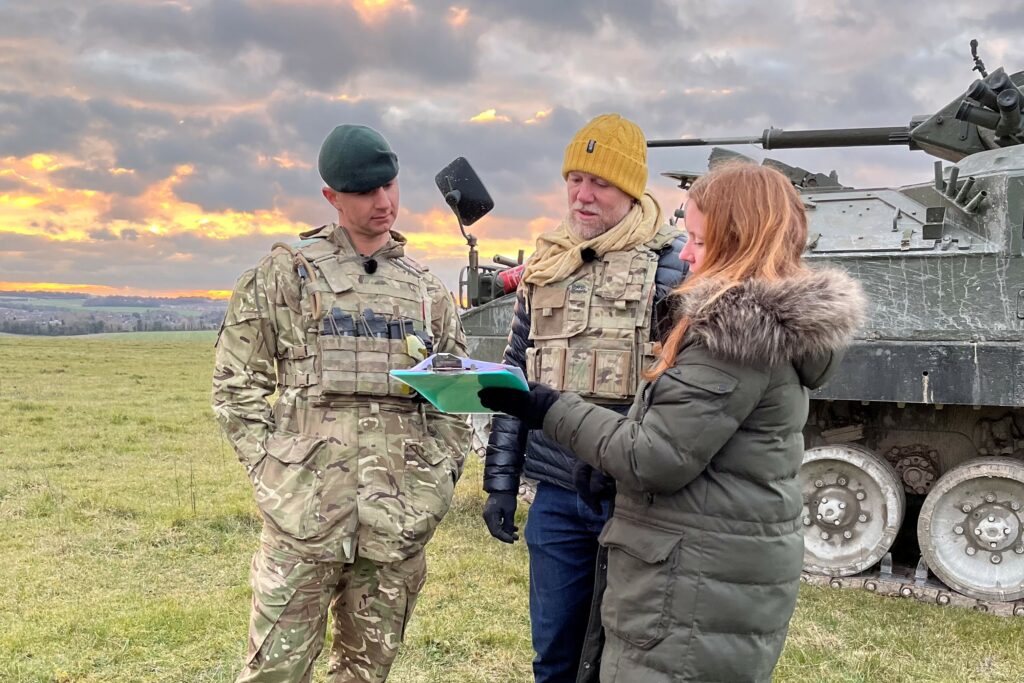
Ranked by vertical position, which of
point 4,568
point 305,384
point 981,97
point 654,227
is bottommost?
point 4,568

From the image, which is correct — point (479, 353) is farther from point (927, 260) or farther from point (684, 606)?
point (684, 606)

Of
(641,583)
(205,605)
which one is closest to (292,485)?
(641,583)

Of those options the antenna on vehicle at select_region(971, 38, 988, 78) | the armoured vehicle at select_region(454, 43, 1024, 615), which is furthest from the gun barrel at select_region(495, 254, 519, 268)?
the antenna on vehicle at select_region(971, 38, 988, 78)

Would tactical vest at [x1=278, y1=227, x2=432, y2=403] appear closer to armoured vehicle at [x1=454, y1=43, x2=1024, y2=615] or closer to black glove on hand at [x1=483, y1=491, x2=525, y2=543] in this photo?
black glove on hand at [x1=483, y1=491, x2=525, y2=543]

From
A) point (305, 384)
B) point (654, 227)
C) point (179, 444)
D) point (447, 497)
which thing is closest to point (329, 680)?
point (447, 497)

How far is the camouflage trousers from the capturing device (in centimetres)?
277

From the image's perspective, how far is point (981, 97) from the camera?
7547mm

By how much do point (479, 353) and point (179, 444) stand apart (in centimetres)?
623

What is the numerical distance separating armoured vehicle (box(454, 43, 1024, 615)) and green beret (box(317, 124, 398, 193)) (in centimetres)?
411

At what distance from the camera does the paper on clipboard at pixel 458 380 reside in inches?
85.7

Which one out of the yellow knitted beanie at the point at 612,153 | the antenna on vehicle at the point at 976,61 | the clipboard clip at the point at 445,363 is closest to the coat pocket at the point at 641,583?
the clipboard clip at the point at 445,363

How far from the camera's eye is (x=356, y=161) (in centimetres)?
281

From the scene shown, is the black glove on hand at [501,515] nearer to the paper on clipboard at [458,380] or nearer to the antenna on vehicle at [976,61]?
the paper on clipboard at [458,380]

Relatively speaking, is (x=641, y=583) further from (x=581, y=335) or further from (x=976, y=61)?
(x=976, y=61)
